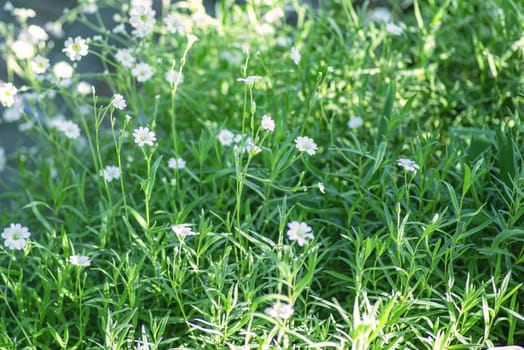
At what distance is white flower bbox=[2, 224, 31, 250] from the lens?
158cm

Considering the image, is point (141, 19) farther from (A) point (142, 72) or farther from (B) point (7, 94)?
(B) point (7, 94)

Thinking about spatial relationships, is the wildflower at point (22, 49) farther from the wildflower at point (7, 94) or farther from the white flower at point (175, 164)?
the white flower at point (175, 164)

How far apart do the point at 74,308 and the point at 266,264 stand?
518mm

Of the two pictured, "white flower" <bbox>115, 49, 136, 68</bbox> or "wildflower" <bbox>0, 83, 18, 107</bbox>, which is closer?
"wildflower" <bbox>0, 83, 18, 107</bbox>

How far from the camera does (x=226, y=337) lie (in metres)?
1.40

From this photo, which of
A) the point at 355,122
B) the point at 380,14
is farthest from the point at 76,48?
the point at 380,14

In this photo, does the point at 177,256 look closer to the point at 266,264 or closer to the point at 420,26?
the point at 266,264

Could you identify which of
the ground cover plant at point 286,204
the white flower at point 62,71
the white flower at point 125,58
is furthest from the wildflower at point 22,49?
the white flower at point 125,58

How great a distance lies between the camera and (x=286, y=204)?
69.7 inches

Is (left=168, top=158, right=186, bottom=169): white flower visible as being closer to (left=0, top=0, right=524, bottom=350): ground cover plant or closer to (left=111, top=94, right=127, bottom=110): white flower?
(left=0, top=0, right=524, bottom=350): ground cover plant

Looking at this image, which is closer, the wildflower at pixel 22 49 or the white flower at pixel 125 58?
the white flower at pixel 125 58

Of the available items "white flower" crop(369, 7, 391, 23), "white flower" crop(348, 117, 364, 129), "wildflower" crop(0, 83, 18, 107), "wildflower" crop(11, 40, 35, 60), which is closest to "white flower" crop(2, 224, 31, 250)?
"wildflower" crop(0, 83, 18, 107)

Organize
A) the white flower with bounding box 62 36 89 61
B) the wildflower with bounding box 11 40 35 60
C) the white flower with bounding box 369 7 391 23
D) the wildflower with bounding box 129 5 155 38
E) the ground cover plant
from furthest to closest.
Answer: the white flower with bounding box 369 7 391 23, the wildflower with bounding box 11 40 35 60, the wildflower with bounding box 129 5 155 38, the white flower with bounding box 62 36 89 61, the ground cover plant

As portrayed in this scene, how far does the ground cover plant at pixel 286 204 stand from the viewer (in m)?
1.45
